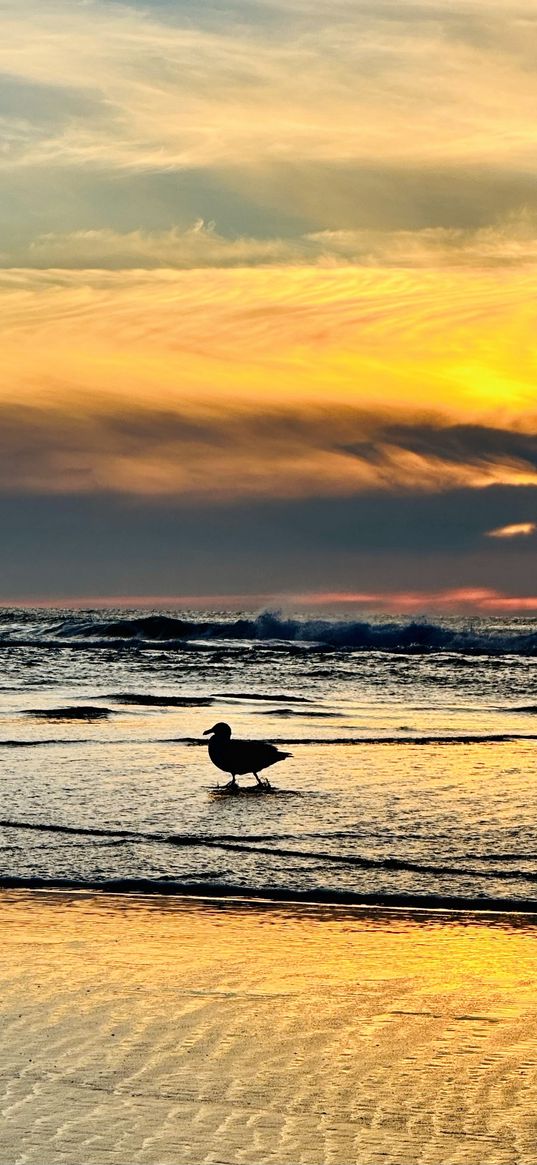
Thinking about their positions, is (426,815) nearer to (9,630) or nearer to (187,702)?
(187,702)

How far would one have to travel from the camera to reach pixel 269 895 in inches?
329

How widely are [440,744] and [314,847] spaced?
26.9 ft

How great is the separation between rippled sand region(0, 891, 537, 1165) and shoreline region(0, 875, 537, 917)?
0.86ft

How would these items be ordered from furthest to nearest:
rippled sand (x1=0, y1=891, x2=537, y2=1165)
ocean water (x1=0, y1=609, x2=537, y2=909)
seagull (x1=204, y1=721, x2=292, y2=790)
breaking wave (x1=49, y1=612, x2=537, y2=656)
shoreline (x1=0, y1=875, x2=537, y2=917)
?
breaking wave (x1=49, y1=612, x2=537, y2=656) → seagull (x1=204, y1=721, x2=292, y2=790) → ocean water (x1=0, y1=609, x2=537, y2=909) → shoreline (x1=0, y1=875, x2=537, y2=917) → rippled sand (x1=0, y1=891, x2=537, y2=1165)

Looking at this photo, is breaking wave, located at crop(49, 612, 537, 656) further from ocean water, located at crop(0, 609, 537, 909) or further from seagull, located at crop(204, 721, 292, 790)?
seagull, located at crop(204, 721, 292, 790)

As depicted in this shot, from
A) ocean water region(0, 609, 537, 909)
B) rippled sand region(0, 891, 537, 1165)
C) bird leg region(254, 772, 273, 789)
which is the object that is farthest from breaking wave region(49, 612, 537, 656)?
rippled sand region(0, 891, 537, 1165)

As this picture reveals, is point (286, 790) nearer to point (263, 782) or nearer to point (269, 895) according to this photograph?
point (263, 782)

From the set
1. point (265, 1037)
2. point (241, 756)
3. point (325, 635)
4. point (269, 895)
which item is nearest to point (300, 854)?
point (269, 895)

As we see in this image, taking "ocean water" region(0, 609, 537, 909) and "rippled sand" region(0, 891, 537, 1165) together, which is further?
"ocean water" region(0, 609, 537, 909)

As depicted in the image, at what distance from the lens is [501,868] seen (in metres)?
9.23

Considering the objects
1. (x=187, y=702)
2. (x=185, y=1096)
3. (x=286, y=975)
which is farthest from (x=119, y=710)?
(x=185, y=1096)

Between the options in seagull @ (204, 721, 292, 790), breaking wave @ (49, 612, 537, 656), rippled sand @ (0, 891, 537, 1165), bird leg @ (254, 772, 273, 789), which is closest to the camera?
rippled sand @ (0, 891, 537, 1165)

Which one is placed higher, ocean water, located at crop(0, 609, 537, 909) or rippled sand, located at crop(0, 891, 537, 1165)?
ocean water, located at crop(0, 609, 537, 909)

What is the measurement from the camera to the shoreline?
26.6 feet
